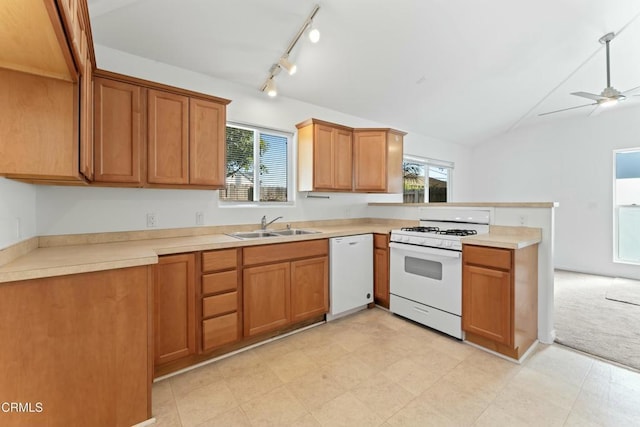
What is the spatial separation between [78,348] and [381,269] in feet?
8.90

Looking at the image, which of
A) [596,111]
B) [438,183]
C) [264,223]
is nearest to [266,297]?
[264,223]

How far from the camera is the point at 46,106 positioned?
142cm

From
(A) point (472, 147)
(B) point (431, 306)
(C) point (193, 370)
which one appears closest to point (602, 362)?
(B) point (431, 306)

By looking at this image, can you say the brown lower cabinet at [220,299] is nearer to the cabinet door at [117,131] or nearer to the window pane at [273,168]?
the cabinet door at [117,131]

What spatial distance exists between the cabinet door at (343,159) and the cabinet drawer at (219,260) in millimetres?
1674

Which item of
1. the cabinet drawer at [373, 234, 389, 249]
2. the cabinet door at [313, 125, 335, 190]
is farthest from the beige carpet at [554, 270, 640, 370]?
the cabinet door at [313, 125, 335, 190]

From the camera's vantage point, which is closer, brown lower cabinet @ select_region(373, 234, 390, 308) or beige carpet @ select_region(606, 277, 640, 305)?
brown lower cabinet @ select_region(373, 234, 390, 308)

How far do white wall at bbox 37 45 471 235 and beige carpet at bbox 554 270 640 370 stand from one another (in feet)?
8.89

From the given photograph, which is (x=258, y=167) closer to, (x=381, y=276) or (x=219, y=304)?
(x=219, y=304)

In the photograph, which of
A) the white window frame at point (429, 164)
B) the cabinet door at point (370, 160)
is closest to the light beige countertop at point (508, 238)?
the cabinet door at point (370, 160)

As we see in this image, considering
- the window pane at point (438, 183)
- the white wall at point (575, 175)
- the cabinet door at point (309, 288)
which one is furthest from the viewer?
the window pane at point (438, 183)

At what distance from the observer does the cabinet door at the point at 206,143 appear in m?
2.39

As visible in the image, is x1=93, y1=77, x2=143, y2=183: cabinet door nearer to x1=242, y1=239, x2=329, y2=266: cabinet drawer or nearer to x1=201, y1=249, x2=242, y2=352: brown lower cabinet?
x1=201, y1=249, x2=242, y2=352: brown lower cabinet

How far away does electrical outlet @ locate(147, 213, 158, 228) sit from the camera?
247cm
